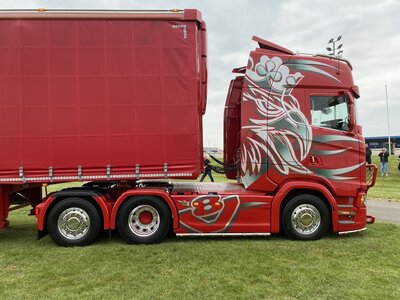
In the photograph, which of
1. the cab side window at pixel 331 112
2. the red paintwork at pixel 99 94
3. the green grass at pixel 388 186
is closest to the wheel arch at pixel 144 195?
the red paintwork at pixel 99 94

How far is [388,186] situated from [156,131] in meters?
15.3

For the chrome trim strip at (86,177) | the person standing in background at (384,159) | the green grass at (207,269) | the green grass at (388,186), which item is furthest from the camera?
the person standing in background at (384,159)

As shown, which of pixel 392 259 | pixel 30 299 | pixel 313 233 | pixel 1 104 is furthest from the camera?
pixel 313 233

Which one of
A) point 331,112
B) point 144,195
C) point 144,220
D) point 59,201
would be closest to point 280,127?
point 331,112

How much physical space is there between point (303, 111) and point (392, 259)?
2829 millimetres

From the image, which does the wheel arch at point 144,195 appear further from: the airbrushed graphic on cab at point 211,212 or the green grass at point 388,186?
the green grass at point 388,186

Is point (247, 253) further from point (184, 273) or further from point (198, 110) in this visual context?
point (198, 110)

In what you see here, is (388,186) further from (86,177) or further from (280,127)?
(86,177)

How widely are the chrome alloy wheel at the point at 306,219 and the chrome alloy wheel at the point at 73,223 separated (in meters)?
3.69

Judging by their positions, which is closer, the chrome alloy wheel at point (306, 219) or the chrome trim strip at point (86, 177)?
the chrome trim strip at point (86, 177)

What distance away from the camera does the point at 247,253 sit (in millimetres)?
6086

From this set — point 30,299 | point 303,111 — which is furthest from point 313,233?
point 30,299

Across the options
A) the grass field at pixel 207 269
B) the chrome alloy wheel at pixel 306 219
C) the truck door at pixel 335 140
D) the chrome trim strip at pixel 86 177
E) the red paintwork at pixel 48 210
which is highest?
the truck door at pixel 335 140

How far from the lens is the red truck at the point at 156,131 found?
651 centimetres
